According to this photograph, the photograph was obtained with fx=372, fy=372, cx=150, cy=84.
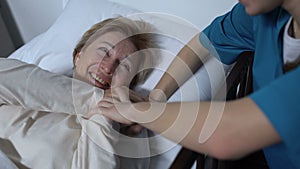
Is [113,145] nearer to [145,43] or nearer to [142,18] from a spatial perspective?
[145,43]

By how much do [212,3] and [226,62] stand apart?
284 mm

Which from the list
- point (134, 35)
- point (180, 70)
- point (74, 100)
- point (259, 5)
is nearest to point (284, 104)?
point (259, 5)

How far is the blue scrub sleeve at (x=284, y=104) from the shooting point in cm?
59

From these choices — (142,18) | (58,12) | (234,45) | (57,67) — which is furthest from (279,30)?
(58,12)

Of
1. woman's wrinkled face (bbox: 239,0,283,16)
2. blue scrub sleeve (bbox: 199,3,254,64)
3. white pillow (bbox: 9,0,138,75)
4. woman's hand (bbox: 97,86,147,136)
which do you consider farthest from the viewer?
white pillow (bbox: 9,0,138,75)

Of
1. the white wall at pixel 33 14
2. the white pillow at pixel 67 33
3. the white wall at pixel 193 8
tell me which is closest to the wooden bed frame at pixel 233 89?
the white wall at pixel 193 8

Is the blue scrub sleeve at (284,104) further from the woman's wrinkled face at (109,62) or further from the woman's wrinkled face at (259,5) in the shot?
the woman's wrinkled face at (109,62)

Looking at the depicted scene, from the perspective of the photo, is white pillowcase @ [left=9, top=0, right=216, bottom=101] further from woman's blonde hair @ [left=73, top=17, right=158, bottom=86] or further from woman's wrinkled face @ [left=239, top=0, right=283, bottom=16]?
woman's wrinkled face @ [left=239, top=0, right=283, bottom=16]

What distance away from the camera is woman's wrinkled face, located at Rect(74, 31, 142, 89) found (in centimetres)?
120

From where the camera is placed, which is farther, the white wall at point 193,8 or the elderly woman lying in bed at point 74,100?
the white wall at point 193,8

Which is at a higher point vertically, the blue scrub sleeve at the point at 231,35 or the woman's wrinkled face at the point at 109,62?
the blue scrub sleeve at the point at 231,35

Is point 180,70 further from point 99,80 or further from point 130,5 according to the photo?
point 130,5

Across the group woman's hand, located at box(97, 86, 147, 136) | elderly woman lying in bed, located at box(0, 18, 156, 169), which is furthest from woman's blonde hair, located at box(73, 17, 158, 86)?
woman's hand, located at box(97, 86, 147, 136)

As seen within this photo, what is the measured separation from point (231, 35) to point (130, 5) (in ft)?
2.01
